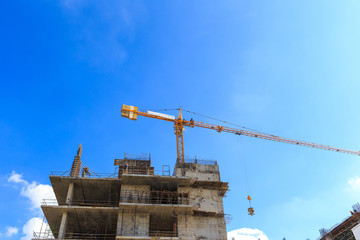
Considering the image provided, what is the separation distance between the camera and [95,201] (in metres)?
35.6

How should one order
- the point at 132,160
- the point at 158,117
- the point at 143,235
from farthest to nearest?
the point at 158,117 < the point at 132,160 < the point at 143,235

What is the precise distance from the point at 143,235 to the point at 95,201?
7.79 metres

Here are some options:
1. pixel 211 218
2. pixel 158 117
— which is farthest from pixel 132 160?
pixel 158 117

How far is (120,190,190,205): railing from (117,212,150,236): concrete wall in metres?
1.53

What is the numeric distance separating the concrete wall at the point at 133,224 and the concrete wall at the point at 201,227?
331cm

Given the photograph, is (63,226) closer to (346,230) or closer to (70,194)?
(70,194)

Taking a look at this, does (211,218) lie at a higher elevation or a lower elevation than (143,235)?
higher

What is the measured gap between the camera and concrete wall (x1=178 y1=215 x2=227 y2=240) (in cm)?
3173

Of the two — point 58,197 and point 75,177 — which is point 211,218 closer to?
point 75,177

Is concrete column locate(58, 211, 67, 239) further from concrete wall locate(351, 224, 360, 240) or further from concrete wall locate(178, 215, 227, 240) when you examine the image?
concrete wall locate(351, 224, 360, 240)

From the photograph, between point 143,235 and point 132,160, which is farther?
point 132,160

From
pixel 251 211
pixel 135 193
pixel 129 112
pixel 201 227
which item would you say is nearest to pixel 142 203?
pixel 135 193

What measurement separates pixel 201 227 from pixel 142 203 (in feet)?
20.6

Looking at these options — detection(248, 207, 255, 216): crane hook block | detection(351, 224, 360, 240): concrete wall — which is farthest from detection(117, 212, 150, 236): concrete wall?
detection(351, 224, 360, 240): concrete wall
